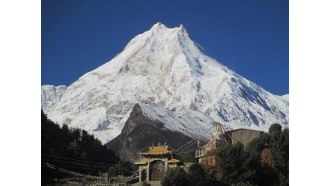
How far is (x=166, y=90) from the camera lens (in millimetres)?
8383

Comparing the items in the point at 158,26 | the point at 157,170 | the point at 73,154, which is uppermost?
the point at 158,26

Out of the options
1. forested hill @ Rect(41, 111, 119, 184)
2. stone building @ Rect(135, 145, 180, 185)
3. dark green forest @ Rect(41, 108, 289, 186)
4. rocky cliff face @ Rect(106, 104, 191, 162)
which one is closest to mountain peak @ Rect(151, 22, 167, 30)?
rocky cliff face @ Rect(106, 104, 191, 162)

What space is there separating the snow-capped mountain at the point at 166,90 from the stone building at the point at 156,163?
1.63ft

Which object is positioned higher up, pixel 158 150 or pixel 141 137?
pixel 141 137

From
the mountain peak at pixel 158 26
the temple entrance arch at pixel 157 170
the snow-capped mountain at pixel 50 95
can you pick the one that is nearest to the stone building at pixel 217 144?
the temple entrance arch at pixel 157 170

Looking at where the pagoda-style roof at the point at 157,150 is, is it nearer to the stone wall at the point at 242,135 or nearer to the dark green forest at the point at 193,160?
the dark green forest at the point at 193,160

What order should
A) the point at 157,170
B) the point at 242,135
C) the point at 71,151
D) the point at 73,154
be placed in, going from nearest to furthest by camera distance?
the point at 157,170 < the point at 73,154 < the point at 71,151 < the point at 242,135

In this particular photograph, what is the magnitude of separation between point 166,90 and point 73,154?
5.96 feet

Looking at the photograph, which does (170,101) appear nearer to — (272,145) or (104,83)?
(104,83)

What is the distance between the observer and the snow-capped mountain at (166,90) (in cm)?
831

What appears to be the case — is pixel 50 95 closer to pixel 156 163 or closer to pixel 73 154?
pixel 73 154

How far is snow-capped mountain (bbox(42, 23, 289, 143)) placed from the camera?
27.3ft

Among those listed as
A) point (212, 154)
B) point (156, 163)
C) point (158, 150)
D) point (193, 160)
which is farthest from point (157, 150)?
point (212, 154)
